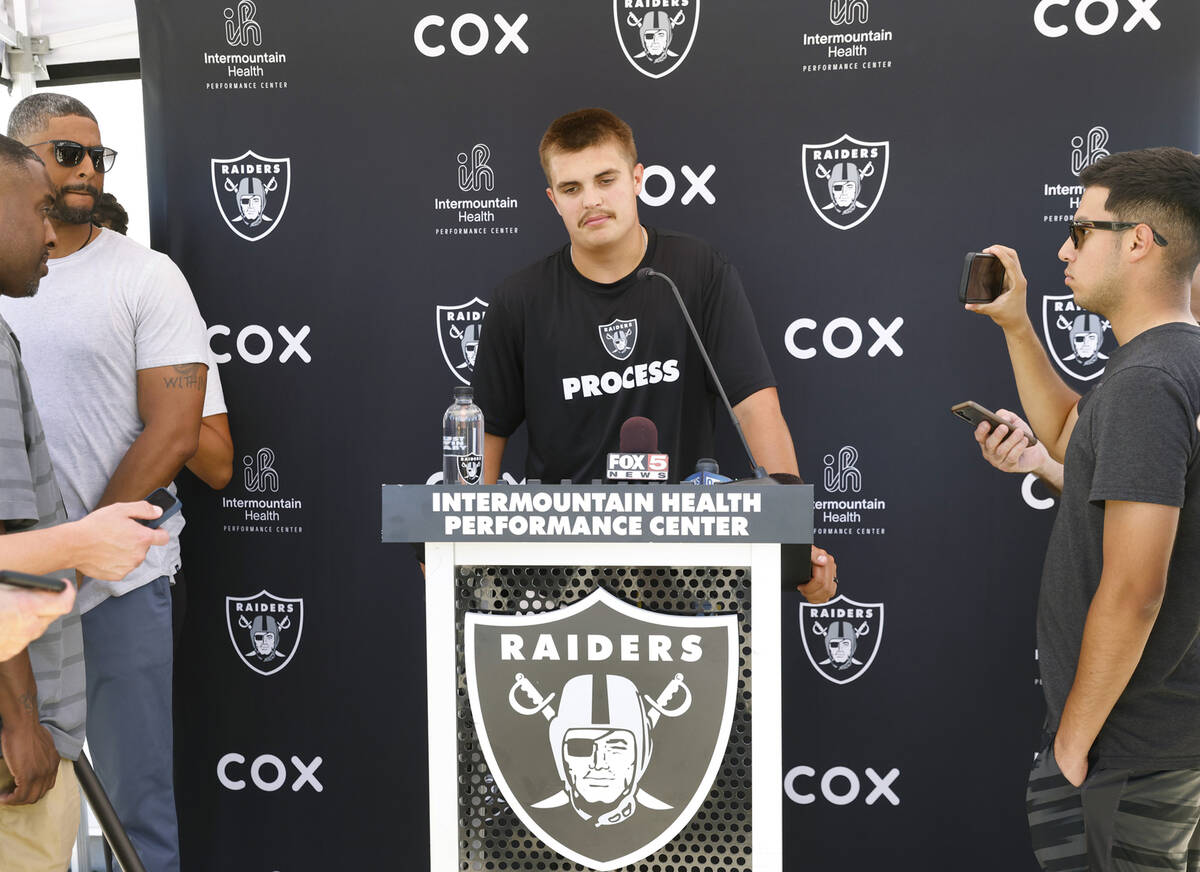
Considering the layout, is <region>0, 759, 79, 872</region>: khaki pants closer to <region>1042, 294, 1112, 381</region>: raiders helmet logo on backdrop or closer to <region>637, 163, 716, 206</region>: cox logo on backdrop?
<region>637, 163, 716, 206</region>: cox logo on backdrop

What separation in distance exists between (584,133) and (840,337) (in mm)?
931

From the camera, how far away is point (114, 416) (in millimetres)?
2469

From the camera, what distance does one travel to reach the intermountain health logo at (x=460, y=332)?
2920 millimetres

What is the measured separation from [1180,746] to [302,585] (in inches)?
88.1

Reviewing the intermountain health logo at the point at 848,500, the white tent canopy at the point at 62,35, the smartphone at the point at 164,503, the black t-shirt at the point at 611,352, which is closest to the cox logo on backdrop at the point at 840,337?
the intermountain health logo at the point at 848,500

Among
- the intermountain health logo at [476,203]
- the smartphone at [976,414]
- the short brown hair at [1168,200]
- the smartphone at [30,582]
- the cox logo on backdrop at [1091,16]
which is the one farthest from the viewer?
the intermountain health logo at [476,203]

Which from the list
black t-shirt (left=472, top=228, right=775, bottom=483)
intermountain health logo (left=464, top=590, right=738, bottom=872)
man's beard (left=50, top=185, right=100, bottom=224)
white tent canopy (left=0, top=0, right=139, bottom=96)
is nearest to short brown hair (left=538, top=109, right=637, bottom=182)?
black t-shirt (left=472, top=228, right=775, bottom=483)

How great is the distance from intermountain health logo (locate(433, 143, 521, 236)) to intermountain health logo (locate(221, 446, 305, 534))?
854 millimetres

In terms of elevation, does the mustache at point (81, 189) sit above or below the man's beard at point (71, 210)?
above

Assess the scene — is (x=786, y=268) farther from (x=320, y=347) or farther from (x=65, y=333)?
(x=65, y=333)

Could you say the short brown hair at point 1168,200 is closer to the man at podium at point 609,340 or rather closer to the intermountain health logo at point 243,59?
the man at podium at point 609,340

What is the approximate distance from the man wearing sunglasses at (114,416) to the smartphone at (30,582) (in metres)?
1.27

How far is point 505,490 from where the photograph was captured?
1497 millimetres

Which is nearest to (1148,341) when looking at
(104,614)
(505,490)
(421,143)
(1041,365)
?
(1041,365)
